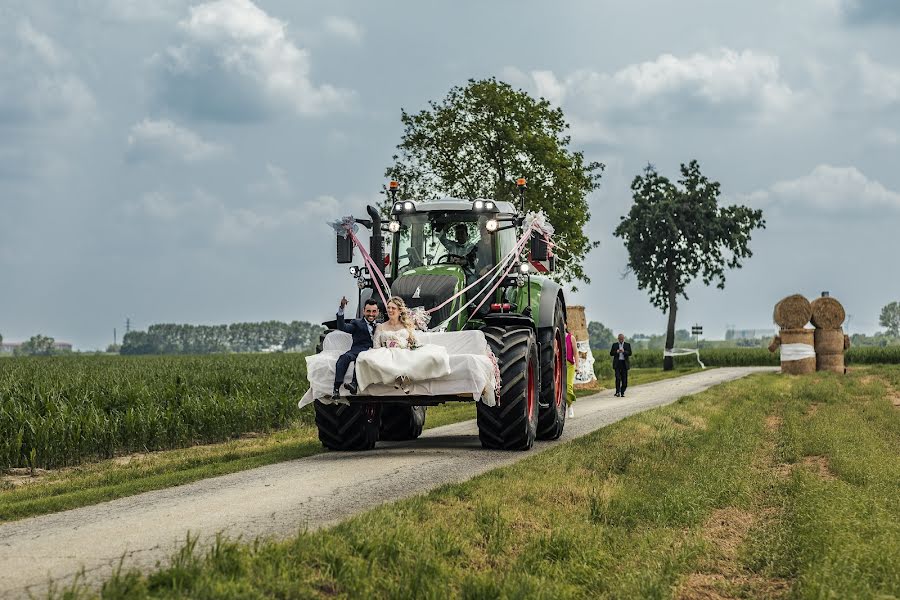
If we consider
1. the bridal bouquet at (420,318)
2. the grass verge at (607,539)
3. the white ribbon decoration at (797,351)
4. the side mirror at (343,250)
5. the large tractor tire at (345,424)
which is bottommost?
the grass verge at (607,539)

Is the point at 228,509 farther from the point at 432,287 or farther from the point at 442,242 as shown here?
the point at 442,242

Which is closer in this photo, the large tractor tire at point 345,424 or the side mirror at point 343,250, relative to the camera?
the large tractor tire at point 345,424

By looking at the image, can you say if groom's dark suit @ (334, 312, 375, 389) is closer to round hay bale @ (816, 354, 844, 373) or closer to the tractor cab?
the tractor cab

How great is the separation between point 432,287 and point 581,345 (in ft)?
69.5

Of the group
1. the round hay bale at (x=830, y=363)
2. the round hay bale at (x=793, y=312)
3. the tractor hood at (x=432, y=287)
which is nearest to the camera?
the tractor hood at (x=432, y=287)

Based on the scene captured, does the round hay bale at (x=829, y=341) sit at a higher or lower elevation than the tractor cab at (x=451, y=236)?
lower

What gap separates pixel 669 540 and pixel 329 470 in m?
5.04

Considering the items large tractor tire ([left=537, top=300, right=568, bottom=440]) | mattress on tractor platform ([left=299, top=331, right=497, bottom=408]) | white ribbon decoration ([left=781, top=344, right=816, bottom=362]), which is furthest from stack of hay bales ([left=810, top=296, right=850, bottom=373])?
mattress on tractor platform ([left=299, top=331, right=497, bottom=408])

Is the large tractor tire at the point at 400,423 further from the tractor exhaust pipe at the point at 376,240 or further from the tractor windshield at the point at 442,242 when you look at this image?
the tractor exhaust pipe at the point at 376,240

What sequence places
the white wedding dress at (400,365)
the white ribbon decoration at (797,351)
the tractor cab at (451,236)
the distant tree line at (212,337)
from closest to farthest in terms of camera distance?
the white wedding dress at (400,365)
the tractor cab at (451,236)
the white ribbon decoration at (797,351)
the distant tree line at (212,337)

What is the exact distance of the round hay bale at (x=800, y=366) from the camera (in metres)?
40.7

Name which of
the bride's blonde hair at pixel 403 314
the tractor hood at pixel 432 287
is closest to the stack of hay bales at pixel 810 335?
the tractor hood at pixel 432 287

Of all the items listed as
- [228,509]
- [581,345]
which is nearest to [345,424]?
[228,509]

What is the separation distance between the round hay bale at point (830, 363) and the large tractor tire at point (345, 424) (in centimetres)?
3062
